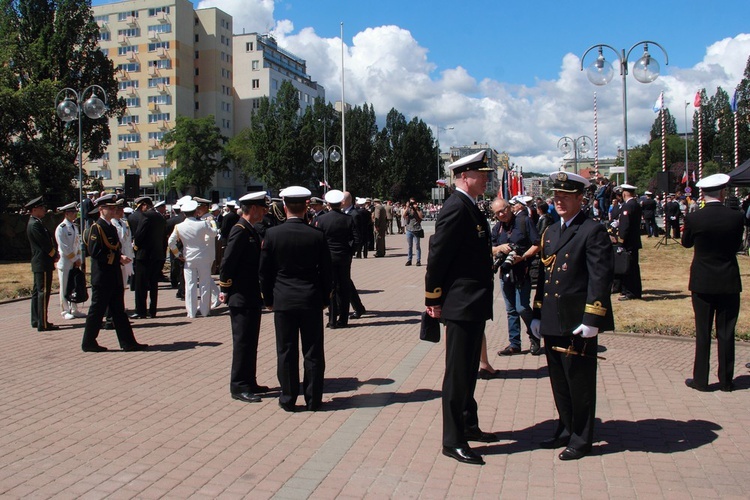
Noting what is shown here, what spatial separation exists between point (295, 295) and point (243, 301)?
0.83m

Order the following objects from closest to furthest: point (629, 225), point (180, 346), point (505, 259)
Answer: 1. point (505, 259)
2. point (180, 346)
3. point (629, 225)

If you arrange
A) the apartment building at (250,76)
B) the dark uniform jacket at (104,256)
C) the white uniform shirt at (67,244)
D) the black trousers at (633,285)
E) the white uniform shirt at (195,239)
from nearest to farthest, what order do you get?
the dark uniform jacket at (104,256) < the white uniform shirt at (67,244) < the white uniform shirt at (195,239) < the black trousers at (633,285) < the apartment building at (250,76)

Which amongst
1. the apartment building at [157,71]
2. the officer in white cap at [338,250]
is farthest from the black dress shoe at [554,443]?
the apartment building at [157,71]

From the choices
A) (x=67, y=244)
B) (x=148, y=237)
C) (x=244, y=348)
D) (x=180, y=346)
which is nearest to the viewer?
(x=244, y=348)

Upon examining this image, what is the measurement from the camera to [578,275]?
491 centimetres

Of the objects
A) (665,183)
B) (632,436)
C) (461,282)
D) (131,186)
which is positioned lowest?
(632,436)

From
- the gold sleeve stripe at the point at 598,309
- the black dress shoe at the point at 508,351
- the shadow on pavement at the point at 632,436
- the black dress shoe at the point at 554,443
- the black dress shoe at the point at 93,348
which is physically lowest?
the shadow on pavement at the point at 632,436

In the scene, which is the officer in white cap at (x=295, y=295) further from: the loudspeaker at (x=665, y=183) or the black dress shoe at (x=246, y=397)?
the loudspeaker at (x=665, y=183)

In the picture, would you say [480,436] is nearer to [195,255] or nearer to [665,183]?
[195,255]

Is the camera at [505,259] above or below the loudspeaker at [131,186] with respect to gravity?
below

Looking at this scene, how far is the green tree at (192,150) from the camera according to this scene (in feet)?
260

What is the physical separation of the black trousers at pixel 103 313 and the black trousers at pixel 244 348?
2786 mm

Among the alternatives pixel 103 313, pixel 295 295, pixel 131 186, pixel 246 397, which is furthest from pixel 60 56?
pixel 295 295

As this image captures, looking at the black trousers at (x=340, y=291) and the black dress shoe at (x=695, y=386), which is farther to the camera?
the black trousers at (x=340, y=291)
